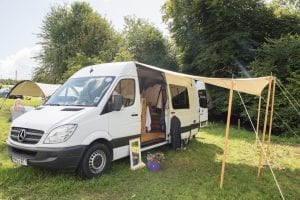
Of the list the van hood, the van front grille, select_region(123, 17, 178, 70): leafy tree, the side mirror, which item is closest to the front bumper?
the van front grille

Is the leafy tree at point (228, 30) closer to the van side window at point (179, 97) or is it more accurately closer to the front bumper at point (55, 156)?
the van side window at point (179, 97)

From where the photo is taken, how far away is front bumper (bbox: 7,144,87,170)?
506 cm

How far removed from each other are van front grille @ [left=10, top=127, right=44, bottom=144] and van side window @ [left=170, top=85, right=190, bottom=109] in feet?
13.3

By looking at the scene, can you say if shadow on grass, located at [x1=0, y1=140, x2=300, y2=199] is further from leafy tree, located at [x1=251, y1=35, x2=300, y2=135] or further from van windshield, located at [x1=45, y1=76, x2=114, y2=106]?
leafy tree, located at [x1=251, y1=35, x2=300, y2=135]

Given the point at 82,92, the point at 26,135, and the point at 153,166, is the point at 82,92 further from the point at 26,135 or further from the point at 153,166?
the point at 153,166

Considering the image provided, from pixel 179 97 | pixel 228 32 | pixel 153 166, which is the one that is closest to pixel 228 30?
pixel 228 32

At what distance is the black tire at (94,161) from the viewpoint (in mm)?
5465

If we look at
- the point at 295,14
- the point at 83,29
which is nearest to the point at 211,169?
the point at 295,14

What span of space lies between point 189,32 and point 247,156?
13.6m

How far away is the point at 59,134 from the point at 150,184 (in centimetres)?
203

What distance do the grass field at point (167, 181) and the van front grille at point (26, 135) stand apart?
81 cm

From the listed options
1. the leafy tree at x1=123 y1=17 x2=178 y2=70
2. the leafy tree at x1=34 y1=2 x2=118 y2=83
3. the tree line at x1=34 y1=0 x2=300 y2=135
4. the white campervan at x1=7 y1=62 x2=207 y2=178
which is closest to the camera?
the white campervan at x1=7 y1=62 x2=207 y2=178

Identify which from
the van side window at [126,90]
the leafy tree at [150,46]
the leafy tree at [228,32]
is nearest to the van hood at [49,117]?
the van side window at [126,90]

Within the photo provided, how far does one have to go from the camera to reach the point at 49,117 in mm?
5430
